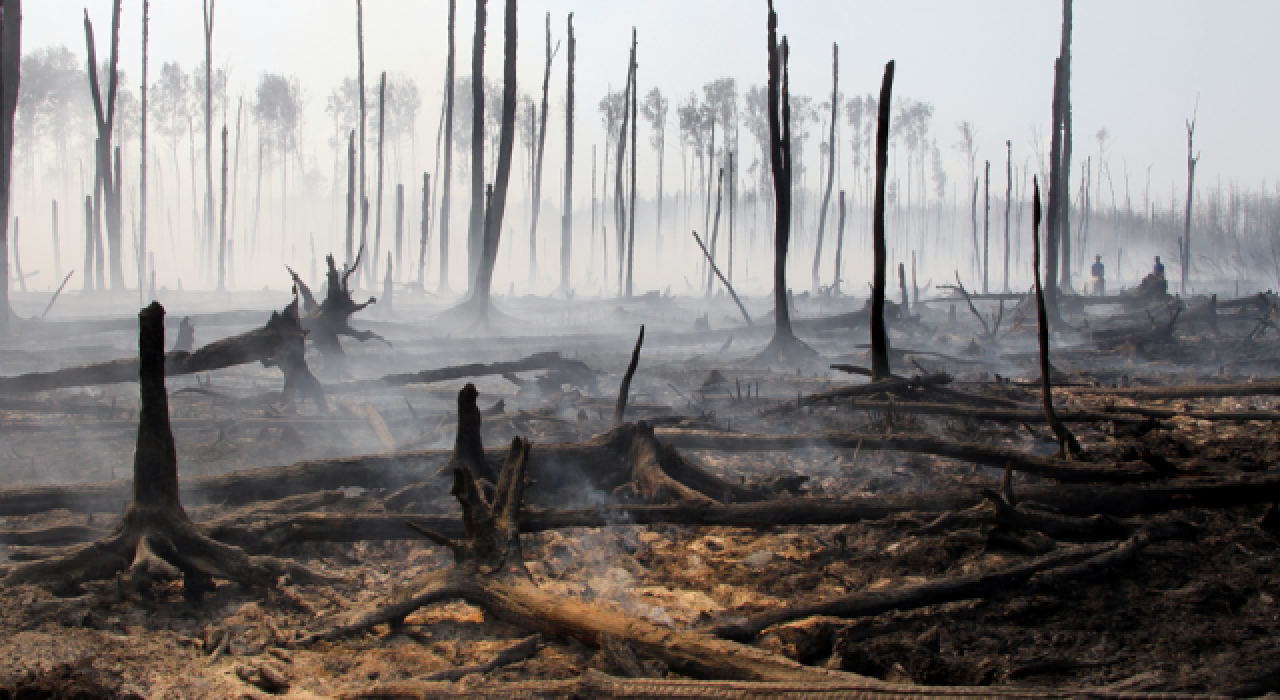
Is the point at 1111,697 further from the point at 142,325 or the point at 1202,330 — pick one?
the point at 1202,330

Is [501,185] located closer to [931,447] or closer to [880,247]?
[880,247]

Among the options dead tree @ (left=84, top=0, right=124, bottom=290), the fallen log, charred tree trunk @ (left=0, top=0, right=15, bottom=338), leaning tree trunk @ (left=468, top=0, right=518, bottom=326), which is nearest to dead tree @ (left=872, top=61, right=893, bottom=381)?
the fallen log

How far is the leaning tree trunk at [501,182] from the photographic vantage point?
51.5 ft

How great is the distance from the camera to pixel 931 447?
171 inches

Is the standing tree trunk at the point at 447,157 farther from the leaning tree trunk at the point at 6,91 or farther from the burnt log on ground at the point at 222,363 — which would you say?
the burnt log on ground at the point at 222,363

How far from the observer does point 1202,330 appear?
15.4 meters

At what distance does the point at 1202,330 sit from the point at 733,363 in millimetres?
11169

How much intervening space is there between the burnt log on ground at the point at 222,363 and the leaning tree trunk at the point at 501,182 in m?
8.48

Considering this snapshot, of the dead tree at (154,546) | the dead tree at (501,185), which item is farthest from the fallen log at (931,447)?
the dead tree at (501,185)

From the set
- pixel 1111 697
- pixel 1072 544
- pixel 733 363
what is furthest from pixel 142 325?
pixel 733 363

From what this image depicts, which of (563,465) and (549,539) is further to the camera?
(563,465)

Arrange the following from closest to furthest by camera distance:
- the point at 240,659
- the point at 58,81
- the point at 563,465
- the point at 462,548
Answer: the point at 240,659 → the point at 462,548 → the point at 563,465 → the point at 58,81

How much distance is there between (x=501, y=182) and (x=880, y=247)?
1133cm

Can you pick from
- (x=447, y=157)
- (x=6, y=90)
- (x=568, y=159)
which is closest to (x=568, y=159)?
(x=568, y=159)
